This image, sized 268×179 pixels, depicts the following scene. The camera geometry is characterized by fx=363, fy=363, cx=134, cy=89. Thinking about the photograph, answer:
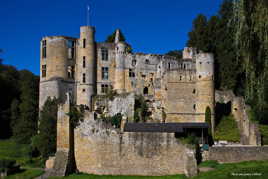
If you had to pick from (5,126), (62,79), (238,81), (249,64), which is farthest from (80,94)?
(249,64)

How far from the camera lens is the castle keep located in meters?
44.7

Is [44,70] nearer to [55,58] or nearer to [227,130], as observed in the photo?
[55,58]

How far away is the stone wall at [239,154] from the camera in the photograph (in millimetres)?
29719

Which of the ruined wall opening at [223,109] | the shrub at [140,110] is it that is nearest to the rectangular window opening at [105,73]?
the shrub at [140,110]

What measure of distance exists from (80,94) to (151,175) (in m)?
20.7

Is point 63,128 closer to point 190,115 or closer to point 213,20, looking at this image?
point 190,115

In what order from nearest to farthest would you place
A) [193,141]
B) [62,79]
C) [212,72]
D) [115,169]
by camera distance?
[193,141] < [115,169] < [212,72] < [62,79]

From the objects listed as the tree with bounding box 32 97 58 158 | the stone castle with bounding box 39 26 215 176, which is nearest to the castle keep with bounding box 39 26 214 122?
the stone castle with bounding box 39 26 215 176

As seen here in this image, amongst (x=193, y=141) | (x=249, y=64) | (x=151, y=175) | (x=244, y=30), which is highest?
(x=244, y=30)

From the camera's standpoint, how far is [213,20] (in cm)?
5481

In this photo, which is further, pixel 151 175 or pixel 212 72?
pixel 212 72

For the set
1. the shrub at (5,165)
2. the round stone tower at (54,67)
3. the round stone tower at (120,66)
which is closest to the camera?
the shrub at (5,165)

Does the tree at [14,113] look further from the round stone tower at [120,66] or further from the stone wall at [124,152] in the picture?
the stone wall at [124,152]

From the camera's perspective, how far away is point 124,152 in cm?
3212
